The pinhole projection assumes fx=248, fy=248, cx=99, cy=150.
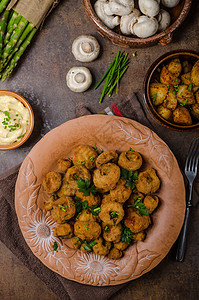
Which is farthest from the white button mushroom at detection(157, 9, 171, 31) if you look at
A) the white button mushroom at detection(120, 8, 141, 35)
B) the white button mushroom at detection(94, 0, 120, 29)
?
the white button mushroom at detection(94, 0, 120, 29)

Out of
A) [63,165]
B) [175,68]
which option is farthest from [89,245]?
[175,68]

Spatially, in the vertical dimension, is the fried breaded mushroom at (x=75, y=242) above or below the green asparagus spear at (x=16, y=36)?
below

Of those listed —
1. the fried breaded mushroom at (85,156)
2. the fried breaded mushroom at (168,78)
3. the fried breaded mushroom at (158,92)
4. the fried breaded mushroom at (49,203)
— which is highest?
the fried breaded mushroom at (168,78)

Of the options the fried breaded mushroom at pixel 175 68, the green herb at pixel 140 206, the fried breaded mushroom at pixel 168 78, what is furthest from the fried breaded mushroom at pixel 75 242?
the fried breaded mushroom at pixel 175 68

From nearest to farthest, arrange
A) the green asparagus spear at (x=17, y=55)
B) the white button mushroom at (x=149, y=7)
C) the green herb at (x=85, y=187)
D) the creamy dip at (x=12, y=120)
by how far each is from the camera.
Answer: the white button mushroom at (x=149, y=7) < the green herb at (x=85, y=187) < the creamy dip at (x=12, y=120) < the green asparagus spear at (x=17, y=55)

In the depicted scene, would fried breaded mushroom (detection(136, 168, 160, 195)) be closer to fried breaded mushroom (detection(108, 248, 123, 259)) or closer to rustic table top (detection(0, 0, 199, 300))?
rustic table top (detection(0, 0, 199, 300))

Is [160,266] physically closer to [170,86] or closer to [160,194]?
[160,194]

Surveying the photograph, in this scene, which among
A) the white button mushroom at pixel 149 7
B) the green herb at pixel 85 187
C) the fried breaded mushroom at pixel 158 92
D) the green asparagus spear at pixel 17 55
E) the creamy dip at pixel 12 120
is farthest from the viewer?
the green asparagus spear at pixel 17 55

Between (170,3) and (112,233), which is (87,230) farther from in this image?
(170,3)

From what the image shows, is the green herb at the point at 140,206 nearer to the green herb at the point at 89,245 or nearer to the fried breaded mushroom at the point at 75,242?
the green herb at the point at 89,245
